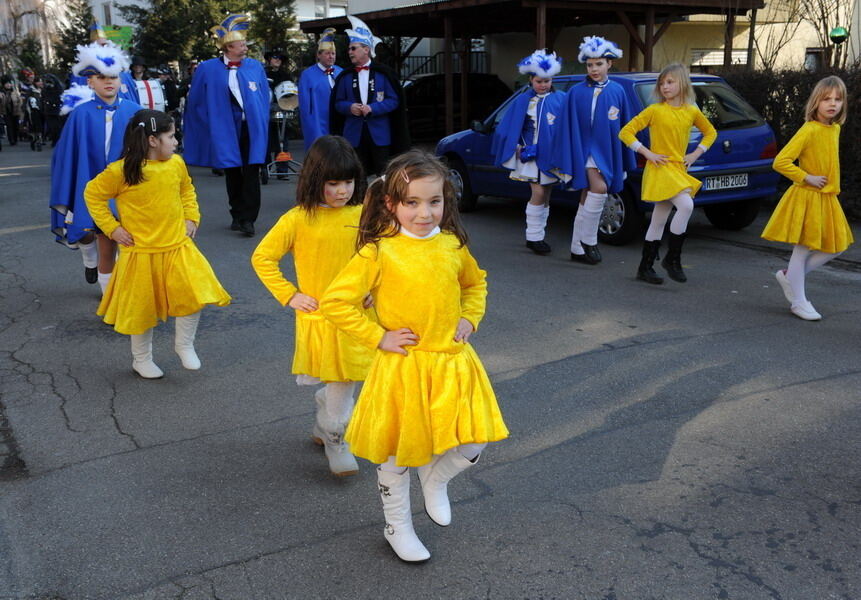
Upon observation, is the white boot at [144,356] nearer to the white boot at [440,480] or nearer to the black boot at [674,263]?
→ the white boot at [440,480]

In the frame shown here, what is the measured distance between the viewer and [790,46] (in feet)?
70.2

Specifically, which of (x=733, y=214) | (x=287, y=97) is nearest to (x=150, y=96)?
(x=287, y=97)

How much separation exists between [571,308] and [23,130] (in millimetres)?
26416

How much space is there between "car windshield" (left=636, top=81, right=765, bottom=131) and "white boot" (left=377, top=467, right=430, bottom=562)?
21.4 feet

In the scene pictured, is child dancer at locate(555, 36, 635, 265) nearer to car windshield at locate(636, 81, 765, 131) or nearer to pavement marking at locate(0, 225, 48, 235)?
car windshield at locate(636, 81, 765, 131)

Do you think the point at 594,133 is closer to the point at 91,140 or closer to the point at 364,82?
the point at 364,82

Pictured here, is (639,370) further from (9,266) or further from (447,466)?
(9,266)

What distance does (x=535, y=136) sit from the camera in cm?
838

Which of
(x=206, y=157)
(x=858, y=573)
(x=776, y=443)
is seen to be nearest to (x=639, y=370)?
(x=776, y=443)

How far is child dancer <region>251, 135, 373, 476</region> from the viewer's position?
3.62m

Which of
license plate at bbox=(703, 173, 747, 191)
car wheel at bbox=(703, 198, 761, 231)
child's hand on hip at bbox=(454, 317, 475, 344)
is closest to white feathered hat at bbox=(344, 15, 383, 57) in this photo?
license plate at bbox=(703, 173, 747, 191)

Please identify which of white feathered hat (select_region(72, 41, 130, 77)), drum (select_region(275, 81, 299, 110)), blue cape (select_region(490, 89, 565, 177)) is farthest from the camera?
drum (select_region(275, 81, 299, 110))

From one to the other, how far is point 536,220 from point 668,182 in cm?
176

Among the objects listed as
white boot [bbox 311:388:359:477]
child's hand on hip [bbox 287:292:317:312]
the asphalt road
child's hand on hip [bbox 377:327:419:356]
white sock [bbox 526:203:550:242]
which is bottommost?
the asphalt road
